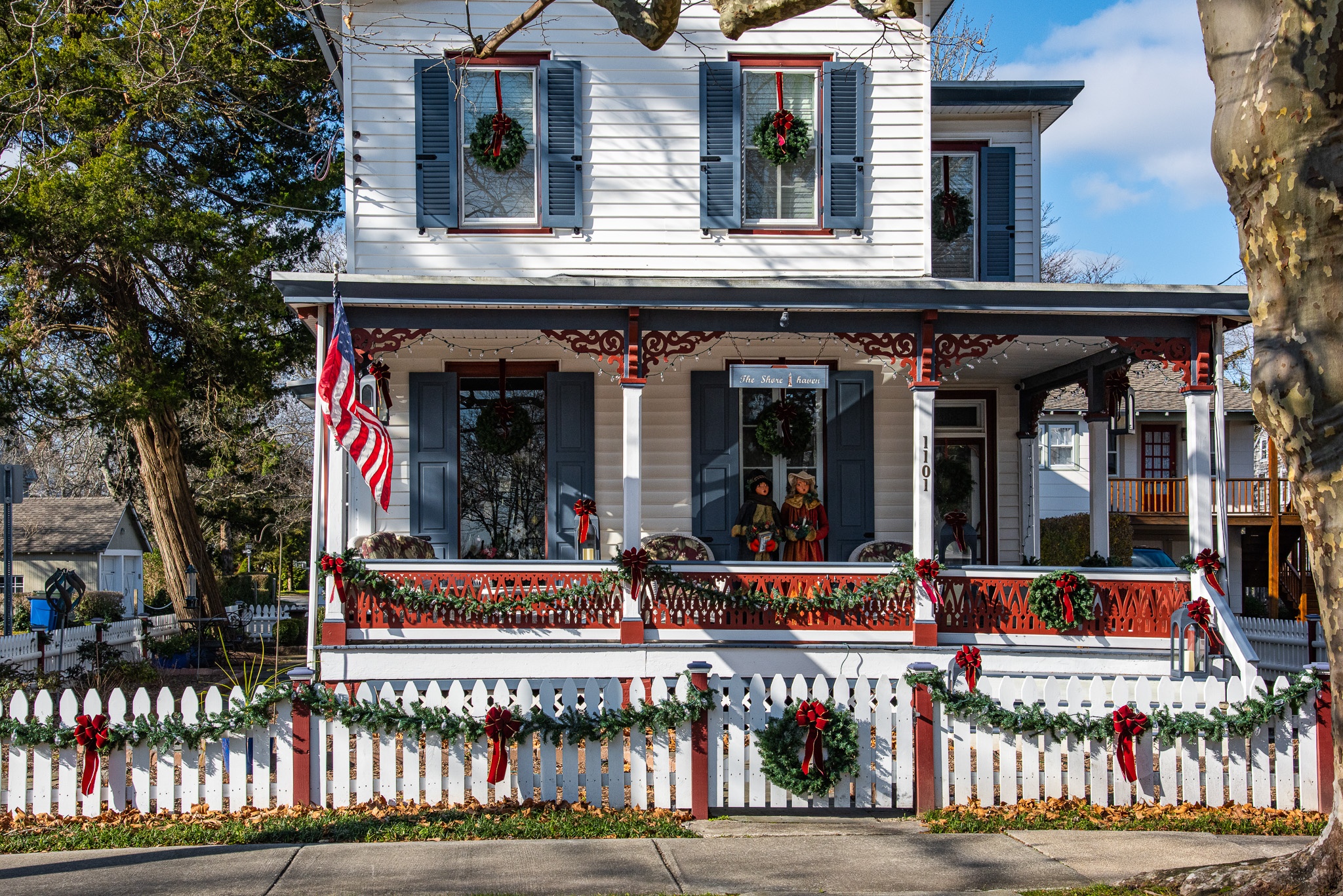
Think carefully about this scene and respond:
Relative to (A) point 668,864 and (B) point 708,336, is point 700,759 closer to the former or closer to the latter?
(A) point 668,864

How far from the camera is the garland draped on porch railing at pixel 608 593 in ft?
37.3

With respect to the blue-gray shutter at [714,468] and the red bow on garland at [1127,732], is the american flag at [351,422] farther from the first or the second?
the red bow on garland at [1127,732]

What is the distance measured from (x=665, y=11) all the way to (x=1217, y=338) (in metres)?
7.62

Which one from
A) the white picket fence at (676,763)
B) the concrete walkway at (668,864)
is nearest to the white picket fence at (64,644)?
the white picket fence at (676,763)

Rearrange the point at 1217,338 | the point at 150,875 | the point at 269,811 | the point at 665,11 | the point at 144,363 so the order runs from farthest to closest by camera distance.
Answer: the point at 144,363
the point at 1217,338
the point at 665,11
the point at 269,811
the point at 150,875

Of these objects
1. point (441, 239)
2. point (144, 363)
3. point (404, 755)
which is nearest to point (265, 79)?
point (144, 363)

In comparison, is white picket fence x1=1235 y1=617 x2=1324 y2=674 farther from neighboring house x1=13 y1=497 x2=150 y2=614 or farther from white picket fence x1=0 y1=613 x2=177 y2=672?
neighboring house x1=13 y1=497 x2=150 y2=614

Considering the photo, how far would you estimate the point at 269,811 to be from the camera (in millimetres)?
7473

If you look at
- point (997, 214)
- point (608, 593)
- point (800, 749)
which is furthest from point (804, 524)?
point (800, 749)

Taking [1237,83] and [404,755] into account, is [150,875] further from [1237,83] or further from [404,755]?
[1237,83]

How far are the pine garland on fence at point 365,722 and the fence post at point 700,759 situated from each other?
0.08 m

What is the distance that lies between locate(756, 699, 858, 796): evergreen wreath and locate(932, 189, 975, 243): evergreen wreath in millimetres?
9025

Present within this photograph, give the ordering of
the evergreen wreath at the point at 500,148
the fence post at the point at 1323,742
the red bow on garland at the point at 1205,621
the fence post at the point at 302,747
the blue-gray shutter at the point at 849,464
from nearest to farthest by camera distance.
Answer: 1. the fence post at the point at 302,747
2. the fence post at the point at 1323,742
3. the red bow on garland at the point at 1205,621
4. the evergreen wreath at the point at 500,148
5. the blue-gray shutter at the point at 849,464

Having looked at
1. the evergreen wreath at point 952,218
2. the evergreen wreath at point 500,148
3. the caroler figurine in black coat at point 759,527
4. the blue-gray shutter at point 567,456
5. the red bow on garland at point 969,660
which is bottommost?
the red bow on garland at point 969,660
